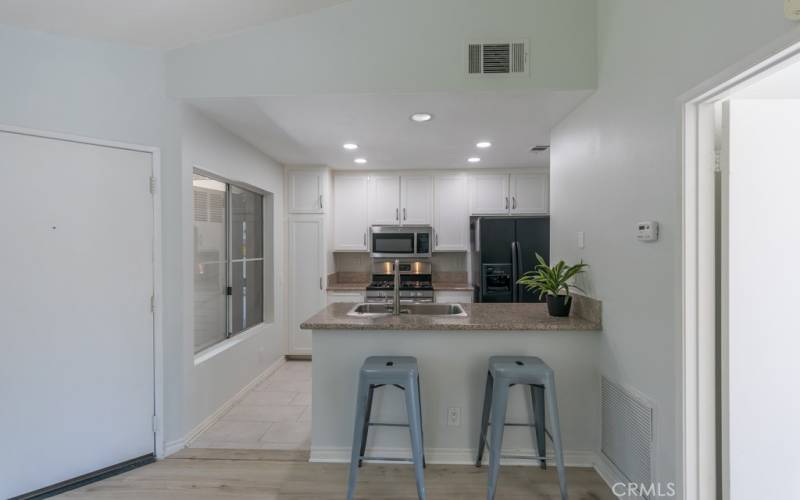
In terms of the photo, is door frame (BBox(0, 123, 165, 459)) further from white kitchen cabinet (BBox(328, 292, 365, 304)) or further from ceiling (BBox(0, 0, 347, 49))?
white kitchen cabinet (BBox(328, 292, 365, 304))

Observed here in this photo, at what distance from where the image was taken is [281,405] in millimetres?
3244

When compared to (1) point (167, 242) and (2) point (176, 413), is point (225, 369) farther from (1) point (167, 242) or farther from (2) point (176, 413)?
(1) point (167, 242)

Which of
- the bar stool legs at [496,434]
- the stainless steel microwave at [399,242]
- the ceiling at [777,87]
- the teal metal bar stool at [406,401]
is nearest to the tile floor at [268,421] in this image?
the teal metal bar stool at [406,401]

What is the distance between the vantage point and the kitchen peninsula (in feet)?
7.67

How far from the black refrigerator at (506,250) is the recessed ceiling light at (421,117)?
1.70 metres

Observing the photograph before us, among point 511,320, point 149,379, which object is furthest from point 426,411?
point 149,379

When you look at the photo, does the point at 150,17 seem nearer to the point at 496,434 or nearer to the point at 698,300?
the point at 496,434

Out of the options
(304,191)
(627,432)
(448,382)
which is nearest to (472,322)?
(448,382)

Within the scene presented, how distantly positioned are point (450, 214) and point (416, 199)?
456mm

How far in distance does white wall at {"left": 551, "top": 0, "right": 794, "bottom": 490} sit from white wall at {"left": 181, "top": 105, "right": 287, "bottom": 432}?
8.61 feet

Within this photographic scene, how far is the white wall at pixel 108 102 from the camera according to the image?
2053 mm

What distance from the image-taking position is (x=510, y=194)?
463 cm

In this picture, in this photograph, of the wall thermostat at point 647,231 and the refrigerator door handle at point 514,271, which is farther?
the refrigerator door handle at point 514,271

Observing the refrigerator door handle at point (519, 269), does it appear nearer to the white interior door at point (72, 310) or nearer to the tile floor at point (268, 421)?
the tile floor at point (268, 421)
